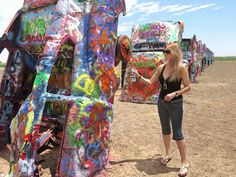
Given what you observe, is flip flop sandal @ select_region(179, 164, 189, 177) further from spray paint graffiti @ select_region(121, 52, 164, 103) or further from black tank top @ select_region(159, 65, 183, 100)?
spray paint graffiti @ select_region(121, 52, 164, 103)

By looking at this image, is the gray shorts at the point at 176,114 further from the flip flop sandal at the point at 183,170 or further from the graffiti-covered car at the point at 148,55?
the graffiti-covered car at the point at 148,55

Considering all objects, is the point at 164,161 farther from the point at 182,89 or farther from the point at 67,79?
the point at 67,79

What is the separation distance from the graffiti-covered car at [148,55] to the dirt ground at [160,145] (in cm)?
86

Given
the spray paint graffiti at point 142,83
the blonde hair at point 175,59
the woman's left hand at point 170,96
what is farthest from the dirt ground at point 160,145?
the blonde hair at point 175,59

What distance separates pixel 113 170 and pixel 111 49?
1700 millimetres

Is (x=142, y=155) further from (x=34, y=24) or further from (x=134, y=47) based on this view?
(x=134, y=47)

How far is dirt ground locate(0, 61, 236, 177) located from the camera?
175 inches

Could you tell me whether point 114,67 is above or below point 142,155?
above

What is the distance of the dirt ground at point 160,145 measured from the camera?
4453mm

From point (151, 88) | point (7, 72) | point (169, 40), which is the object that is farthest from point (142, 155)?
point (169, 40)

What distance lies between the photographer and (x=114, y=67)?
4.32 metres

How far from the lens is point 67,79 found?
4996mm

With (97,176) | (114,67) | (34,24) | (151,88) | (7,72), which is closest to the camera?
(97,176)

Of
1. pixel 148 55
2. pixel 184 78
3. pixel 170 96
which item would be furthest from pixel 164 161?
pixel 148 55
